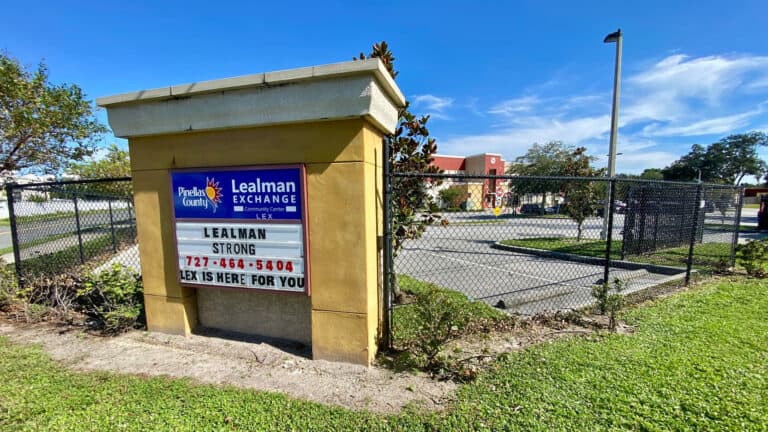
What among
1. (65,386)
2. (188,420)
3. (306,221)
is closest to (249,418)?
(188,420)

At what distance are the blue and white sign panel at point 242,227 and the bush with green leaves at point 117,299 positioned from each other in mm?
1133

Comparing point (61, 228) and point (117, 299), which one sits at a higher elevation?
point (61, 228)

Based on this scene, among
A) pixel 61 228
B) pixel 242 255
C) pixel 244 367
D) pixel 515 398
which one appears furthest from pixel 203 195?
pixel 61 228

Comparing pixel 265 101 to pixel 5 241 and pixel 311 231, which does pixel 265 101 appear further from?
pixel 5 241

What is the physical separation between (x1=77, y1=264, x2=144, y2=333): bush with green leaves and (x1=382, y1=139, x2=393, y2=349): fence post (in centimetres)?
299

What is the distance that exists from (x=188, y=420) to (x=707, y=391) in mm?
4047

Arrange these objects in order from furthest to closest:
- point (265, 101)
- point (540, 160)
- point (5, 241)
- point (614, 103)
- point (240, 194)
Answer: point (540, 160) → point (5, 241) → point (614, 103) → point (240, 194) → point (265, 101)

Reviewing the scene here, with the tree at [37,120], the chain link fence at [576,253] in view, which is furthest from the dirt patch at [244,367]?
the tree at [37,120]

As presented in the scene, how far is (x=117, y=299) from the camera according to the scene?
3711mm

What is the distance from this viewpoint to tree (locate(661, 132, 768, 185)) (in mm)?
80750

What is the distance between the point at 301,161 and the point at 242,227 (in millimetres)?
894

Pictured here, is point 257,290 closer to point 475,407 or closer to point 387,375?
point 387,375

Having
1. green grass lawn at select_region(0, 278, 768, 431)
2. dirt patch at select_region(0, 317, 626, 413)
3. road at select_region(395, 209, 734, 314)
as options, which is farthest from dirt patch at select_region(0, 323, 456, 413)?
road at select_region(395, 209, 734, 314)

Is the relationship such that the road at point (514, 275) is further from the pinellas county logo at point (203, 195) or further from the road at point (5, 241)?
the road at point (5, 241)
